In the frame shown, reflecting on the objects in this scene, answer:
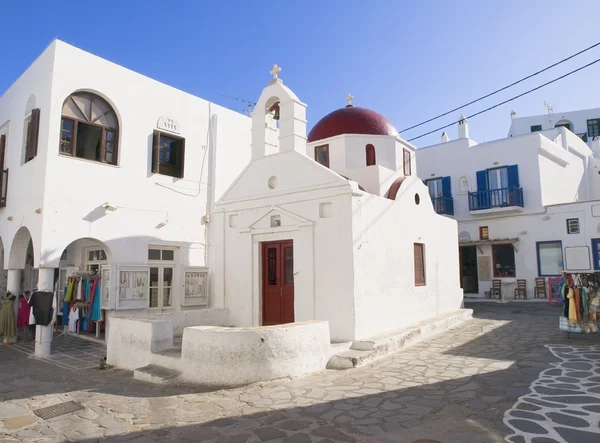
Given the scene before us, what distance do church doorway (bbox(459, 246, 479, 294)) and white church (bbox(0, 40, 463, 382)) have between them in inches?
315

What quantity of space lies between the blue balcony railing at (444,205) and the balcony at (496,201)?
121 cm

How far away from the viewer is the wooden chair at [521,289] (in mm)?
19084

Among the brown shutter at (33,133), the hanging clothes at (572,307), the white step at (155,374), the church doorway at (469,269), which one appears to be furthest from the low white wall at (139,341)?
the church doorway at (469,269)

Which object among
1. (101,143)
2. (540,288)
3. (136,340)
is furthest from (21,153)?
(540,288)

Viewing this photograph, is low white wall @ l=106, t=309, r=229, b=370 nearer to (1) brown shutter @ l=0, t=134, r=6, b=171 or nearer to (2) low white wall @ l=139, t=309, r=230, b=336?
(2) low white wall @ l=139, t=309, r=230, b=336

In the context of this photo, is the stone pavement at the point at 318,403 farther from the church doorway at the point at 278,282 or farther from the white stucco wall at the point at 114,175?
the white stucco wall at the point at 114,175

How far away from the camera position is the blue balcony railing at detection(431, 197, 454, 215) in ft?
71.8

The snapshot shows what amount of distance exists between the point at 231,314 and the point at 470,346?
546 centimetres

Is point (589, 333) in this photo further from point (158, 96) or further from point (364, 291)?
point (158, 96)

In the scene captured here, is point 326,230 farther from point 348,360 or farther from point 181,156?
point 181,156

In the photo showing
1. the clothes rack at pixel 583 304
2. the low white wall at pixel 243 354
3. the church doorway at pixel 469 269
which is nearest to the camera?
the low white wall at pixel 243 354

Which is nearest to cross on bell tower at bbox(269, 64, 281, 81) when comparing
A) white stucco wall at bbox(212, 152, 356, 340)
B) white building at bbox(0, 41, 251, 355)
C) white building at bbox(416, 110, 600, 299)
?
white stucco wall at bbox(212, 152, 356, 340)

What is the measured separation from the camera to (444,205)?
71.8ft

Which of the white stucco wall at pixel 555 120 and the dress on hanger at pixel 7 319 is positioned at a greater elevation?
the white stucco wall at pixel 555 120
